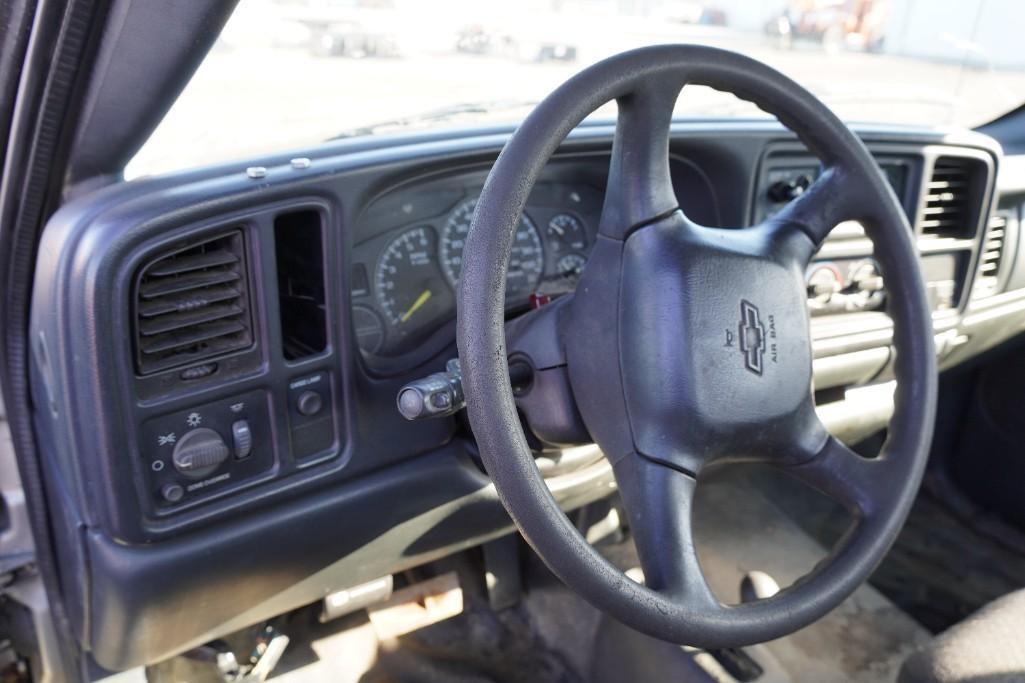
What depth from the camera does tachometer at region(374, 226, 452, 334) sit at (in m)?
1.45

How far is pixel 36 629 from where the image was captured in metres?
1.70

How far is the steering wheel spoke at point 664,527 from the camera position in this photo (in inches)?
41.3

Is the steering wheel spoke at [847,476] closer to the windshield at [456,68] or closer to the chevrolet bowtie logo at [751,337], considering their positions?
the chevrolet bowtie logo at [751,337]

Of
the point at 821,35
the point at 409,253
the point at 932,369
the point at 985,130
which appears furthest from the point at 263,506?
the point at 821,35

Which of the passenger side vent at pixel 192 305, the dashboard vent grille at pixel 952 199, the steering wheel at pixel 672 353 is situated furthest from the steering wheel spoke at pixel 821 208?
the dashboard vent grille at pixel 952 199

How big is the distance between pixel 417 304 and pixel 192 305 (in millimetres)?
415

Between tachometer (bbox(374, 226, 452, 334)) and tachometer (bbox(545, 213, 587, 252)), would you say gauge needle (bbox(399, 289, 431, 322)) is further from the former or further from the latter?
tachometer (bbox(545, 213, 587, 252))

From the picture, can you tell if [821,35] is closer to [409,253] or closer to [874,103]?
[874,103]

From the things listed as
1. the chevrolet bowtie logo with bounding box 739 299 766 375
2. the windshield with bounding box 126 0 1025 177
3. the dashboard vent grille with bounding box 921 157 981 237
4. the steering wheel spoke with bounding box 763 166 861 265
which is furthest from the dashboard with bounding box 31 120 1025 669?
the dashboard vent grille with bounding box 921 157 981 237

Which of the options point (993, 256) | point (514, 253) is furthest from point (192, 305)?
point (993, 256)

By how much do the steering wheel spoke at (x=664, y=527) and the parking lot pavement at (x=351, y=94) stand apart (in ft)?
1.83

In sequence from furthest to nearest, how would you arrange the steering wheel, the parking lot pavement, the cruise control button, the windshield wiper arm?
the windshield wiper arm
the parking lot pavement
the cruise control button
the steering wheel

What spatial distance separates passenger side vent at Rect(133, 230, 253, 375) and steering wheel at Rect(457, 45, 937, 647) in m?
0.44

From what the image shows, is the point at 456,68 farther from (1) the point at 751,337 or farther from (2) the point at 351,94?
(1) the point at 751,337
